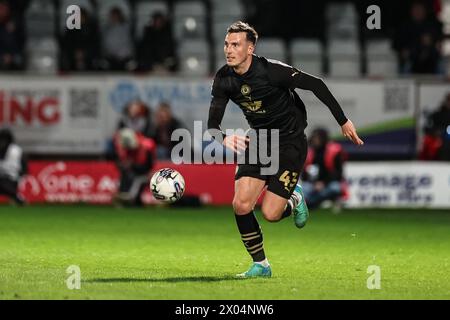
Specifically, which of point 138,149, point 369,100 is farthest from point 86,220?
point 369,100

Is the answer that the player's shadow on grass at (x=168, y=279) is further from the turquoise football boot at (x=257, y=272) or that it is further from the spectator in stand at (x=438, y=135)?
the spectator in stand at (x=438, y=135)

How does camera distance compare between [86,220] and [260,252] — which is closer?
[260,252]

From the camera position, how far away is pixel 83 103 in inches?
854

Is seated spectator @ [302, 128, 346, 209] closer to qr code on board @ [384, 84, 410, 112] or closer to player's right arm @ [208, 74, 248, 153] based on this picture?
qr code on board @ [384, 84, 410, 112]

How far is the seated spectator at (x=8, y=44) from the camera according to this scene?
22.0 meters

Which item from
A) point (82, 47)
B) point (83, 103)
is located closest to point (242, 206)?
point (83, 103)

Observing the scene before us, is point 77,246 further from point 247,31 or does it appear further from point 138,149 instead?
point 138,149

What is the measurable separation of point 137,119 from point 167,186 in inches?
416

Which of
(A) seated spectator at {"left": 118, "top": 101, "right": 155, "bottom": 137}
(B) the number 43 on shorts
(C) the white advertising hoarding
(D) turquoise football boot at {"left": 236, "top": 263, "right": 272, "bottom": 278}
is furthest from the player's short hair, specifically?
(A) seated spectator at {"left": 118, "top": 101, "right": 155, "bottom": 137}

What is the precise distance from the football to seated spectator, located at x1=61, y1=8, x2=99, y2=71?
1103 cm

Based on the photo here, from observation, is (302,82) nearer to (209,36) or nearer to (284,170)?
(284,170)

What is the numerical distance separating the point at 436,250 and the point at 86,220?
6108 millimetres

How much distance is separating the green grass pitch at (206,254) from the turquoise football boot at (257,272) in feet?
0.32
